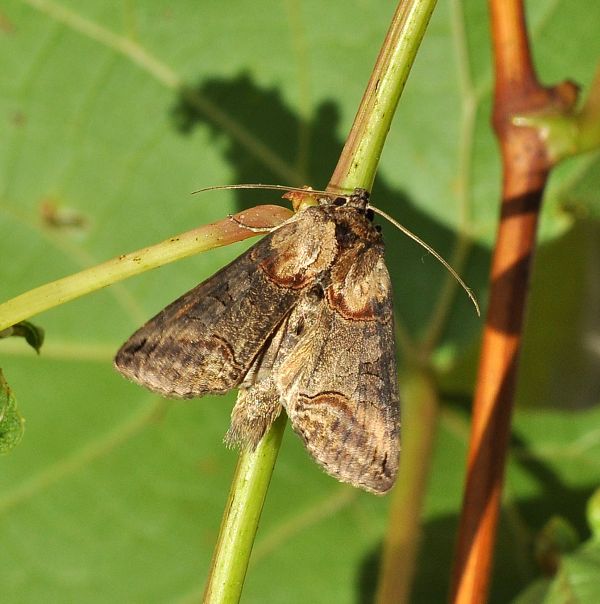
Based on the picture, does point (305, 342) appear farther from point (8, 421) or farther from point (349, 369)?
point (8, 421)

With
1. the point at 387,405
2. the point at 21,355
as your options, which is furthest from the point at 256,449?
the point at 21,355

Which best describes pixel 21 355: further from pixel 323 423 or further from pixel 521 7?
pixel 521 7

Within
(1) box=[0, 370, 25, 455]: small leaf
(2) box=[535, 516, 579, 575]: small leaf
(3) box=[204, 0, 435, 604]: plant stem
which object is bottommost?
(1) box=[0, 370, 25, 455]: small leaf

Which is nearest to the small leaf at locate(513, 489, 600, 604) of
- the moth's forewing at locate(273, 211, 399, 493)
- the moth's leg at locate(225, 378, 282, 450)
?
the moth's forewing at locate(273, 211, 399, 493)

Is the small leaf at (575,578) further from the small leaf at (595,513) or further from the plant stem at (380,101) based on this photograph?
the plant stem at (380,101)

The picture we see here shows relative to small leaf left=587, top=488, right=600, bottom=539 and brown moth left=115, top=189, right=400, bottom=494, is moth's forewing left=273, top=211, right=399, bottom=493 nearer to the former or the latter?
brown moth left=115, top=189, right=400, bottom=494

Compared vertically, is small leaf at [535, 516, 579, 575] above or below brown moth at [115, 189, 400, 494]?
below
